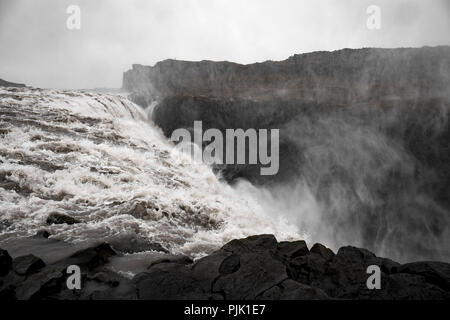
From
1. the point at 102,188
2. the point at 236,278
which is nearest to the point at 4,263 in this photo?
the point at 236,278

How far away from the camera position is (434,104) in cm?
2528

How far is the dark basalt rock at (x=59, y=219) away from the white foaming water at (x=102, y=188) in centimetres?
15

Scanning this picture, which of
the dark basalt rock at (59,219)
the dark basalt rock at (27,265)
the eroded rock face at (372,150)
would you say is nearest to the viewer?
the dark basalt rock at (27,265)

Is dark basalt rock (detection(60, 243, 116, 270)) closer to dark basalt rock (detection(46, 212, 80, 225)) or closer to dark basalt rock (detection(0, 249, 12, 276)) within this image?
dark basalt rock (detection(0, 249, 12, 276))

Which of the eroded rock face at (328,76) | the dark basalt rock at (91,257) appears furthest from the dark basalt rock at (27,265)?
the eroded rock face at (328,76)

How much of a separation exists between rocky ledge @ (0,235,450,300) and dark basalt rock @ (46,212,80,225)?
7.61 feet

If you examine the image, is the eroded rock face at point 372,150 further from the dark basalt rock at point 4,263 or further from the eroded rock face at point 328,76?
the dark basalt rock at point 4,263

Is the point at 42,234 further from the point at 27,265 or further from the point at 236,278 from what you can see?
the point at 236,278

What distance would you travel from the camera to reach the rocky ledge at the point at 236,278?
485cm

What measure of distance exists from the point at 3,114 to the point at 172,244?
11.3 metres

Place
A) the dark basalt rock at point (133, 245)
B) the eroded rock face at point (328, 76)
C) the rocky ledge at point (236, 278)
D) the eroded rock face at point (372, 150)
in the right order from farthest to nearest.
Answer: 1. the eroded rock face at point (328, 76)
2. the eroded rock face at point (372, 150)
3. the dark basalt rock at point (133, 245)
4. the rocky ledge at point (236, 278)

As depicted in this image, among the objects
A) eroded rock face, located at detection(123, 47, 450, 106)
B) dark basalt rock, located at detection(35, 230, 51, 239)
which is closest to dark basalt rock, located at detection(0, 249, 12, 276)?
dark basalt rock, located at detection(35, 230, 51, 239)

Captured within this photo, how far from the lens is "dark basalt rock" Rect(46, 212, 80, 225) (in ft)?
27.1

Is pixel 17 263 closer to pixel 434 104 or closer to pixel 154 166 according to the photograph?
pixel 154 166
